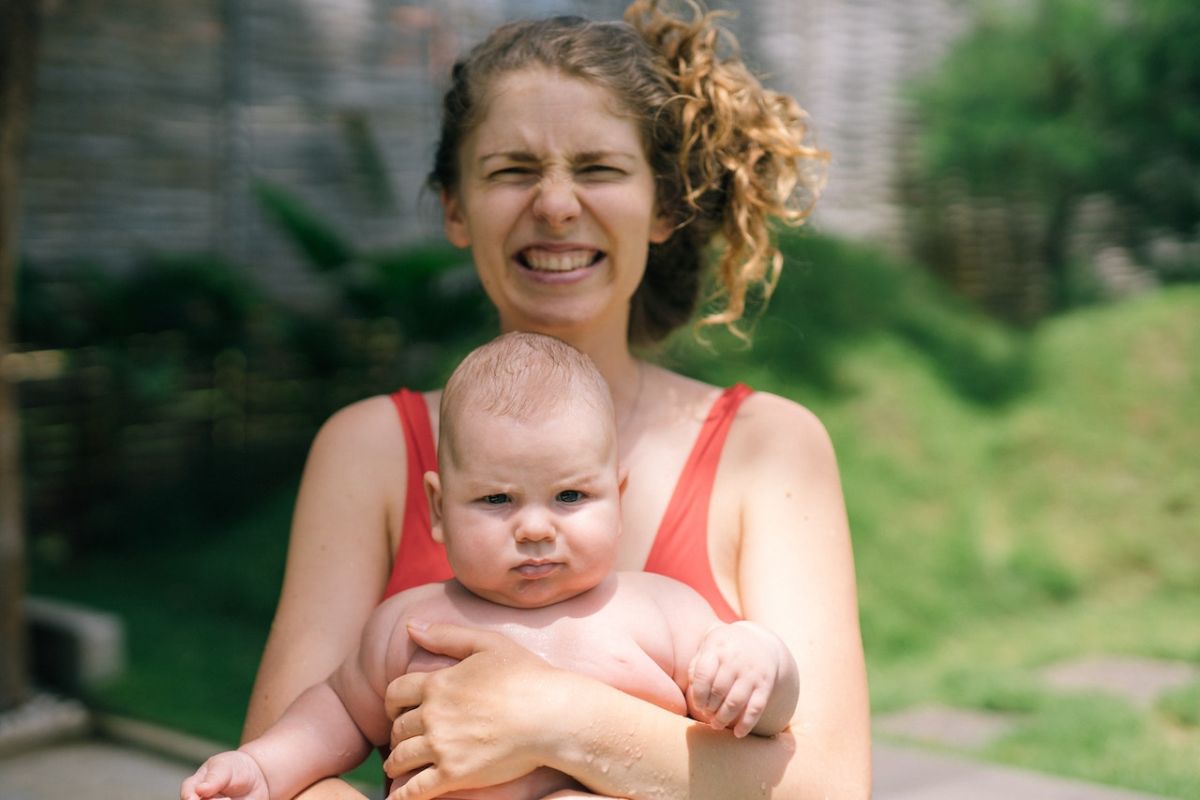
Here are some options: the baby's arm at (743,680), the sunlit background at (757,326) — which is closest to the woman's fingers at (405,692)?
the baby's arm at (743,680)

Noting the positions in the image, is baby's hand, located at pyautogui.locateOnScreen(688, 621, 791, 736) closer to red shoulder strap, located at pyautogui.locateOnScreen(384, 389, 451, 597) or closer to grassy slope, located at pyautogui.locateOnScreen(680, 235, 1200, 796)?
red shoulder strap, located at pyautogui.locateOnScreen(384, 389, 451, 597)

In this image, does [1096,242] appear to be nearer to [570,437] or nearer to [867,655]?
[867,655]

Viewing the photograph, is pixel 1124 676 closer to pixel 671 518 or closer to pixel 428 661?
pixel 671 518

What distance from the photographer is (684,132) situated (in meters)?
2.28

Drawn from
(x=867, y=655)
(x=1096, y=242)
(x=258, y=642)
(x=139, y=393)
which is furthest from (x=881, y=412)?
(x=139, y=393)

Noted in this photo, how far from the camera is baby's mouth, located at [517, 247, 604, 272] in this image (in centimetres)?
212

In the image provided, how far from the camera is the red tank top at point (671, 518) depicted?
203 cm

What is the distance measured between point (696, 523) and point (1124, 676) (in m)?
3.36

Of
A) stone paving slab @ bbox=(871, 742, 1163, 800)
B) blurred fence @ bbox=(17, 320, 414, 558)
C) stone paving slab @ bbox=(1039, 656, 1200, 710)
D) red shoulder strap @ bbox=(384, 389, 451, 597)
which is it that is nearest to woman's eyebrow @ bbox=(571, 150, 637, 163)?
red shoulder strap @ bbox=(384, 389, 451, 597)

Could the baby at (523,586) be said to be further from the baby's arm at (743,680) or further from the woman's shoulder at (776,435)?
the woman's shoulder at (776,435)

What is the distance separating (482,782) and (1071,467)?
5094 mm

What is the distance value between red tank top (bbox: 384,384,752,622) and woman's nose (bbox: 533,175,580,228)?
39cm

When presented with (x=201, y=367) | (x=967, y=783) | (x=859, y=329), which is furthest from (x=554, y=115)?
(x=201, y=367)

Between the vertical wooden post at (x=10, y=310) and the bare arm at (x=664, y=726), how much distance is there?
327 cm
